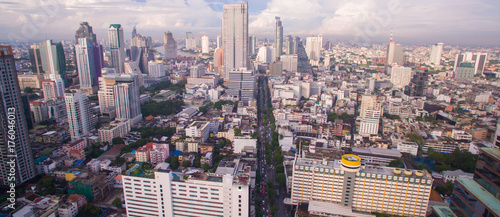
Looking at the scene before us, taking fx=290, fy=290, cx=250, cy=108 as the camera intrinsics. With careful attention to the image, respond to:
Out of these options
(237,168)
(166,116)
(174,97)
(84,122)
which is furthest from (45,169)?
(174,97)

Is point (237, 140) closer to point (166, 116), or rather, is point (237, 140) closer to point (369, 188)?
point (369, 188)

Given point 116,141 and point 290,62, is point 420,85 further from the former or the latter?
point 116,141

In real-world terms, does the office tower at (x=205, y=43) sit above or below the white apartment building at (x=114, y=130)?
above

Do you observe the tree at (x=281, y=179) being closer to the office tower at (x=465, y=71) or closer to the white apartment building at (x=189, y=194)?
the white apartment building at (x=189, y=194)

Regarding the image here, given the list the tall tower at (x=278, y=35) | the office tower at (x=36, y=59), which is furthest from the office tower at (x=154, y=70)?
the tall tower at (x=278, y=35)

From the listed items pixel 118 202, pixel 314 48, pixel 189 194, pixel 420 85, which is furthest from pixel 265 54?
pixel 189 194

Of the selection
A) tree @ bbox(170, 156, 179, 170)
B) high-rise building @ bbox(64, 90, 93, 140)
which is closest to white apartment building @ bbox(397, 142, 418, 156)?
tree @ bbox(170, 156, 179, 170)
